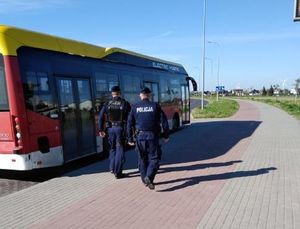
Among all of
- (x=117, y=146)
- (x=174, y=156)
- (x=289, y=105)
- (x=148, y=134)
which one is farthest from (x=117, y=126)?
(x=289, y=105)

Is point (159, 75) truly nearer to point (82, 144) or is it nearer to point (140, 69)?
point (140, 69)

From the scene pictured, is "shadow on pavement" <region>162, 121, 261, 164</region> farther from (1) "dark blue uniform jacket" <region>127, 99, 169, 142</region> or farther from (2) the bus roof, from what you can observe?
(2) the bus roof

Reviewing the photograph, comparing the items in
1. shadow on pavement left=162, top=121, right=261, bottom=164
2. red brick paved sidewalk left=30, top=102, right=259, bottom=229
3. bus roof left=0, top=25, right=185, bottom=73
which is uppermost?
bus roof left=0, top=25, right=185, bottom=73

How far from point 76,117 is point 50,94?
1.20 meters

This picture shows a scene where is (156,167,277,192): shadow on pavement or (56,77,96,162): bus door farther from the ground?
(56,77,96,162): bus door

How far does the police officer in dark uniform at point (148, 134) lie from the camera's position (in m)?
7.89

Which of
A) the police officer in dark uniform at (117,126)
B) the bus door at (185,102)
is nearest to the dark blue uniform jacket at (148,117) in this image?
the police officer in dark uniform at (117,126)

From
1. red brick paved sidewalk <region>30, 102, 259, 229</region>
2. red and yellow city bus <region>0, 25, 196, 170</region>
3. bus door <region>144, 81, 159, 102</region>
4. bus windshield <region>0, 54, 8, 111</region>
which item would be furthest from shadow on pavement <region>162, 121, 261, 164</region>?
bus windshield <region>0, 54, 8, 111</region>

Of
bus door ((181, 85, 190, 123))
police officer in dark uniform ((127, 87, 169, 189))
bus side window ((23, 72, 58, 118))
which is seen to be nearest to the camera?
police officer in dark uniform ((127, 87, 169, 189))

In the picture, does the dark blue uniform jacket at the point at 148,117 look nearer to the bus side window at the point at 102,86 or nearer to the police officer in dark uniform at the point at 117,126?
the police officer in dark uniform at the point at 117,126

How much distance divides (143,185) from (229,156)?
4.23 m

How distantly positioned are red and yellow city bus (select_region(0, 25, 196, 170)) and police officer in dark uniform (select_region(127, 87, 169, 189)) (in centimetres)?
216

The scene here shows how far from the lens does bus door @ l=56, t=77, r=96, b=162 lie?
981cm

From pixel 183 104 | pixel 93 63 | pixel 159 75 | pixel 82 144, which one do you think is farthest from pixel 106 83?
pixel 183 104
